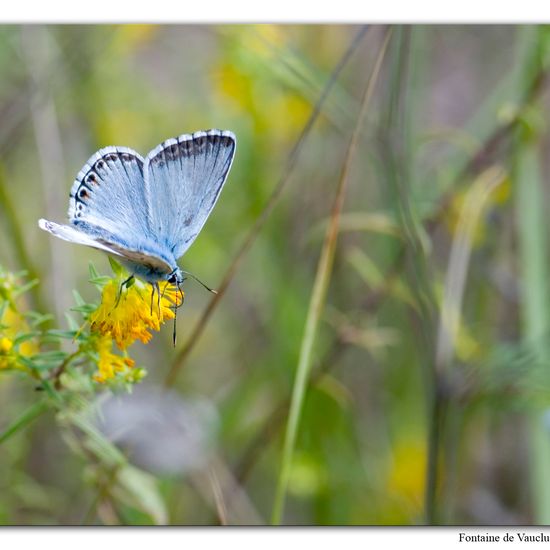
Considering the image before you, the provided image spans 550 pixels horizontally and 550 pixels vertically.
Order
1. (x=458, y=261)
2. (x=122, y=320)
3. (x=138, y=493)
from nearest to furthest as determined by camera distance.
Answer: (x=122, y=320), (x=138, y=493), (x=458, y=261)

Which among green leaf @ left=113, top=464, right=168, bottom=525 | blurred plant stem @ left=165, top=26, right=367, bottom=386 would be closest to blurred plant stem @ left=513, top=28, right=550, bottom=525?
blurred plant stem @ left=165, top=26, right=367, bottom=386

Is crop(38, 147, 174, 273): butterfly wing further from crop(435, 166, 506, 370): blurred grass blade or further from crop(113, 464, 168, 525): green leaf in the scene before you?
crop(435, 166, 506, 370): blurred grass blade

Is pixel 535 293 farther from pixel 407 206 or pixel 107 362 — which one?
pixel 107 362

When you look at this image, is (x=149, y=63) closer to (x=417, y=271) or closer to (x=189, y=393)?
(x=189, y=393)

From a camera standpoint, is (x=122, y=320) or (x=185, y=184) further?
(x=185, y=184)

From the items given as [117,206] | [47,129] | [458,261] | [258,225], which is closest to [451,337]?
[458,261]
